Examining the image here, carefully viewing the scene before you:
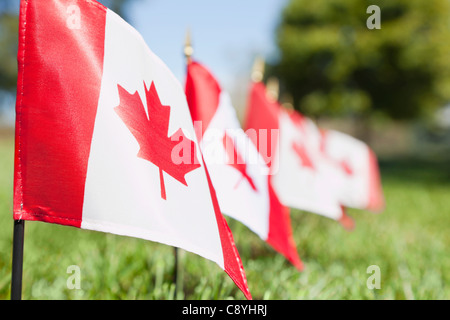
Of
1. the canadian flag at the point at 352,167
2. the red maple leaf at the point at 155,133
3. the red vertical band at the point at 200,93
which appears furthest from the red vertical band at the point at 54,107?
the canadian flag at the point at 352,167

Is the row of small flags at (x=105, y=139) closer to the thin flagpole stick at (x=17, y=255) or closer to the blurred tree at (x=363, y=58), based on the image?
the thin flagpole stick at (x=17, y=255)

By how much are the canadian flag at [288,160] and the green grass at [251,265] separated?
1.36ft

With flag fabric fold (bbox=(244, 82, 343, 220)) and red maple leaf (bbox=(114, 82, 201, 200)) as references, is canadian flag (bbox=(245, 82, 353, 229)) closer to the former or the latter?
flag fabric fold (bbox=(244, 82, 343, 220))

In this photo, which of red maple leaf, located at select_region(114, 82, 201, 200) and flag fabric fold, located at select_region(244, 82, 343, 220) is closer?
red maple leaf, located at select_region(114, 82, 201, 200)

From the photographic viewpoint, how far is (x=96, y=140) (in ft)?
5.56

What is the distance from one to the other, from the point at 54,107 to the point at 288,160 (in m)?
2.71

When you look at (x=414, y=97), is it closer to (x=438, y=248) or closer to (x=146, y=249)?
(x=438, y=248)

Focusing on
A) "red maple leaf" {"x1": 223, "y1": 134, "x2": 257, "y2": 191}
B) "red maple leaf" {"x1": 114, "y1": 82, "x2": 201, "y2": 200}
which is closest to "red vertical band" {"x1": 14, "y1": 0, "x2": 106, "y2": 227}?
"red maple leaf" {"x1": 114, "y1": 82, "x2": 201, "y2": 200}

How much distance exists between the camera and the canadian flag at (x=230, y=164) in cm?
248

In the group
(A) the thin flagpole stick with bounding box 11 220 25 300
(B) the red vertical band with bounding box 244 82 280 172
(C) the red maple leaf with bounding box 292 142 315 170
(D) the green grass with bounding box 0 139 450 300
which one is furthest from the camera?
(C) the red maple leaf with bounding box 292 142 315 170

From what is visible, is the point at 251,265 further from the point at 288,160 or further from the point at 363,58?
the point at 363,58

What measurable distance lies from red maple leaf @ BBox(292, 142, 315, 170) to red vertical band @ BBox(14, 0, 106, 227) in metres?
2.75

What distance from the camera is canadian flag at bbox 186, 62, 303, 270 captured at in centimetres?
248
